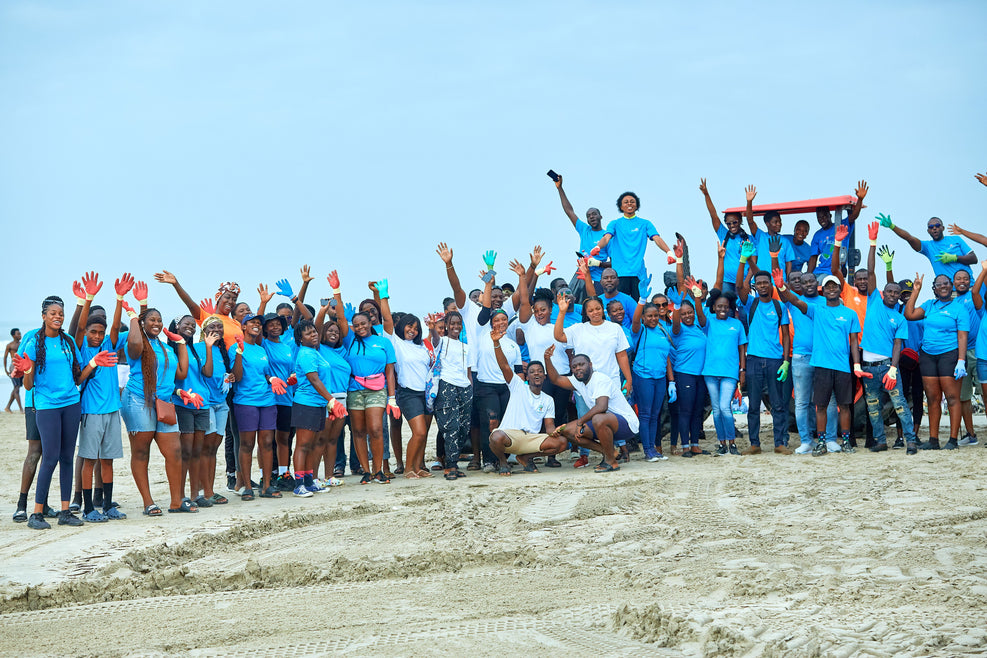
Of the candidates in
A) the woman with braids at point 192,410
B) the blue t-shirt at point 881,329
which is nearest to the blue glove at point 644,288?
the blue t-shirt at point 881,329

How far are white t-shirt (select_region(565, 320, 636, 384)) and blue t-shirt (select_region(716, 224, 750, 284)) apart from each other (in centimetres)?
262

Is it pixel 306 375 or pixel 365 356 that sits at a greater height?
pixel 365 356

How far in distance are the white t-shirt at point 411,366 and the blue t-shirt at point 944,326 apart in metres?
5.22

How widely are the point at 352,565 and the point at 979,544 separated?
3810 mm

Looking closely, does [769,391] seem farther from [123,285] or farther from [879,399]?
[123,285]

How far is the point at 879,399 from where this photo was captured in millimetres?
9672

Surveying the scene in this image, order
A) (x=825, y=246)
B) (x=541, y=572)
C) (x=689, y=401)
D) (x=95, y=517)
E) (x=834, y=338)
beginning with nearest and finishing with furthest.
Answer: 1. (x=541, y=572)
2. (x=95, y=517)
3. (x=834, y=338)
4. (x=689, y=401)
5. (x=825, y=246)

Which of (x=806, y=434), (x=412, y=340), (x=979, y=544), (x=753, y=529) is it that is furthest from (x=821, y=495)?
(x=412, y=340)

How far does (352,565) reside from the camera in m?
5.86

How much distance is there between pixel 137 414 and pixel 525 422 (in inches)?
146

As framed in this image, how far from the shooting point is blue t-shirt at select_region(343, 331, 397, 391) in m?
8.81

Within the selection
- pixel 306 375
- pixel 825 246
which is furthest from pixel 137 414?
pixel 825 246

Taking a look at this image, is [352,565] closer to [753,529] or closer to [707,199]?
[753,529]

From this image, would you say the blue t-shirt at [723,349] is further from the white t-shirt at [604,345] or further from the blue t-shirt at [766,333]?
the white t-shirt at [604,345]
